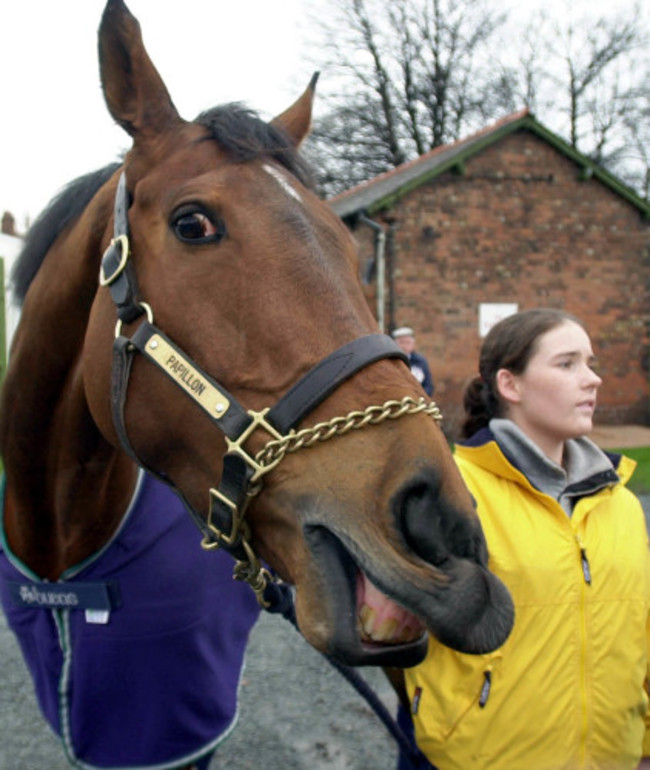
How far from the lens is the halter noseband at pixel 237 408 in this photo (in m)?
1.28

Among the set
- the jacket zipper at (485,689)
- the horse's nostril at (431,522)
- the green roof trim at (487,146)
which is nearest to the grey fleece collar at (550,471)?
the jacket zipper at (485,689)

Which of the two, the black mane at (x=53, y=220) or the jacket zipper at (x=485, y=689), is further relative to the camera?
the black mane at (x=53, y=220)

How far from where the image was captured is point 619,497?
2000 mm

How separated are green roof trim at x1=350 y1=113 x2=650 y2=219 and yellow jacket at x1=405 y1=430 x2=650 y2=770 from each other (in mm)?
10687

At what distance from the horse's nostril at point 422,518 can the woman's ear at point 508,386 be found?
979mm

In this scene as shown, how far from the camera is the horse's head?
1189 mm

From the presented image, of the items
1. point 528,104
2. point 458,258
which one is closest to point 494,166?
point 458,258

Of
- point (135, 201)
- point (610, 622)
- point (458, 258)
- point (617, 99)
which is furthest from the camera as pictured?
point (617, 99)

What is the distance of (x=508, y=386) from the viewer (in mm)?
2102

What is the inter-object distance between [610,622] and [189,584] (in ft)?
3.91

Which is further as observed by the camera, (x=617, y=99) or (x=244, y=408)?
(x=617, y=99)

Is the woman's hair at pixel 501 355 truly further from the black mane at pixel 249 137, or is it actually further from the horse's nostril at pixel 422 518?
the horse's nostril at pixel 422 518

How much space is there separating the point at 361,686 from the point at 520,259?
11.9m

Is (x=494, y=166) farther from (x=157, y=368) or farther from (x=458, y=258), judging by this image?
(x=157, y=368)
